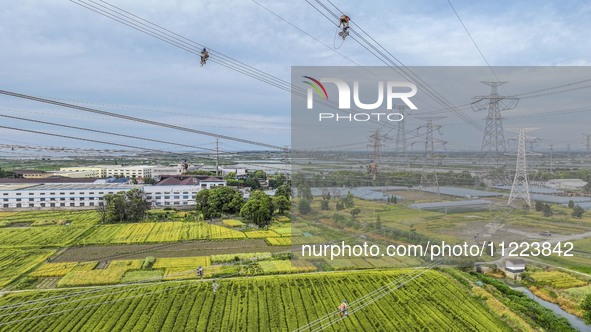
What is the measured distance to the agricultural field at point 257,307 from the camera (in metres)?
8.39

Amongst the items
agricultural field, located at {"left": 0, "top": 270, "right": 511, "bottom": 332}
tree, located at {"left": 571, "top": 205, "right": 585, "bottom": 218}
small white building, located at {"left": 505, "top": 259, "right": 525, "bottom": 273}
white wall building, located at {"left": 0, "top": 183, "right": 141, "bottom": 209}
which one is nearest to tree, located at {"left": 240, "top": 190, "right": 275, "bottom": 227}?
agricultural field, located at {"left": 0, "top": 270, "right": 511, "bottom": 332}

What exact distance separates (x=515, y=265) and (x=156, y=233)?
49.9 feet

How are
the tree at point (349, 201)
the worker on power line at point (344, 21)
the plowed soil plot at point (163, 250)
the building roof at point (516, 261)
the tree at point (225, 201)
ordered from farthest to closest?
the tree at point (225, 201) → the plowed soil plot at point (163, 250) → the building roof at point (516, 261) → the tree at point (349, 201) → the worker on power line at point (344, 21)

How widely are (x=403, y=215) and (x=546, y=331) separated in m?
4.04

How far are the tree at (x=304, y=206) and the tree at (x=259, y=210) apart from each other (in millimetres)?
10520

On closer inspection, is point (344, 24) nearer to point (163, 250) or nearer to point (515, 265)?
point (515, 265)

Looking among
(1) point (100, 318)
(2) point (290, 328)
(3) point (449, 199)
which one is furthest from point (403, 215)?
(1) point (100, 318)

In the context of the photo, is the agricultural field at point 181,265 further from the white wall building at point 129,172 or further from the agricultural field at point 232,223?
the white wall building at point 129,172

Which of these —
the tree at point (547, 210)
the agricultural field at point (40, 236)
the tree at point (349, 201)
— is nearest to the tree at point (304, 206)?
the tree at point (349, 201)

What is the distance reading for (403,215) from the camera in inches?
351

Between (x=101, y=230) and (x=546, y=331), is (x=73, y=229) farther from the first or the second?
(x=546, y=331)

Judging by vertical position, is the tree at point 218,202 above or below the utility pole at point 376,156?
below

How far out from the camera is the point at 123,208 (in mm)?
21156

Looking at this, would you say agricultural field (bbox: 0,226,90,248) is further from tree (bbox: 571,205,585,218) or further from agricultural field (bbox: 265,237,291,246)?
tree (bbox: 571,205,585,218)
